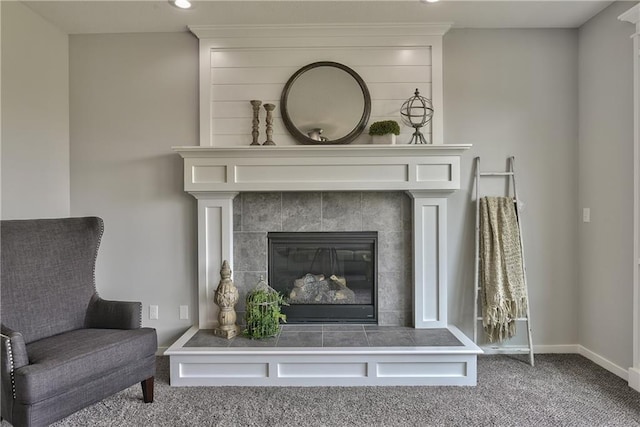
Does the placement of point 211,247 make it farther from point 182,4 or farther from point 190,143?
point 182,4

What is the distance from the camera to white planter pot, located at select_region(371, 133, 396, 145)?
110 inches

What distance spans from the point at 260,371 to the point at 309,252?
97 cm

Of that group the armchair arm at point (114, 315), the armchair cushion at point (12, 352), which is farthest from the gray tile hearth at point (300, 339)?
the armchair cushion at point (12, 352)

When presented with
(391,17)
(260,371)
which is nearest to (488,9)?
(391,17)

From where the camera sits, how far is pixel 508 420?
2.05m

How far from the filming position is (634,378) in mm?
2365

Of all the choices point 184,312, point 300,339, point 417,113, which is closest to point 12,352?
point 184,312

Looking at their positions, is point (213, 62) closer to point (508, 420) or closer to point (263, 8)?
point (263, 8)

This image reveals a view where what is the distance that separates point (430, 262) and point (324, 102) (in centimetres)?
148

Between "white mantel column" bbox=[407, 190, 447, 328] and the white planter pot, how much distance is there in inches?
16.3

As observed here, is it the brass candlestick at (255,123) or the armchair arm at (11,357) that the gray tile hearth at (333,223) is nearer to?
the brass candlestick at (255,123)

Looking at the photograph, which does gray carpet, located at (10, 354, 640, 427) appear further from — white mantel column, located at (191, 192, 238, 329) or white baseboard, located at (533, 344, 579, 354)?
white mantel column, located at (191, 192, 238, 329)

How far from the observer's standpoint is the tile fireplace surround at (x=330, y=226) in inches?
95.2

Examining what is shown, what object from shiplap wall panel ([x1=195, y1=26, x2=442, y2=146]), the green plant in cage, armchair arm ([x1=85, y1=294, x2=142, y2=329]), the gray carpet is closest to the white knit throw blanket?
the gray carpet
